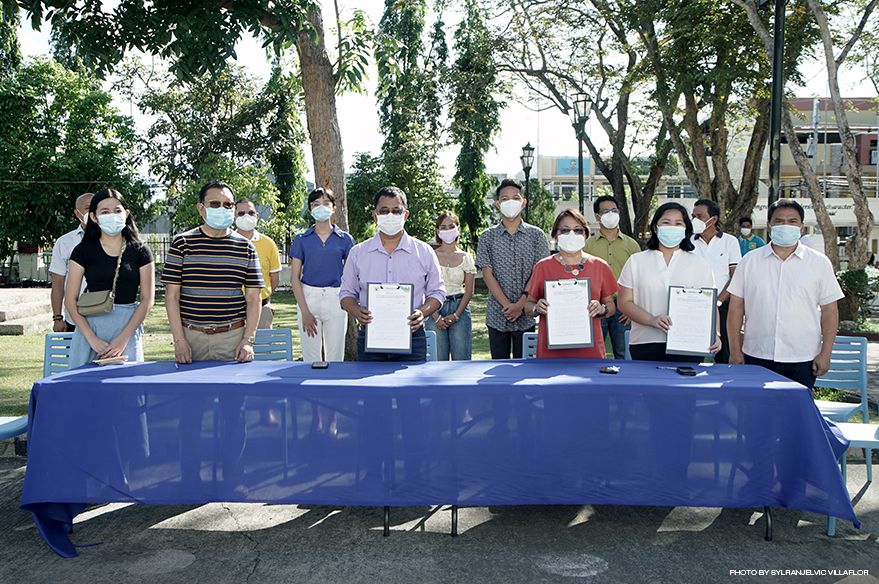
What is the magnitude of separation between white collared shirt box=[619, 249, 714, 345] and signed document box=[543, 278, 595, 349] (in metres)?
0.60

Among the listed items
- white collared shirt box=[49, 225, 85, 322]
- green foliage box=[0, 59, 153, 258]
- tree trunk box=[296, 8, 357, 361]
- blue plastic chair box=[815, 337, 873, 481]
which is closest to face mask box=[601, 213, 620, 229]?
blue plastic chair box=[815, 337, 873, 481]

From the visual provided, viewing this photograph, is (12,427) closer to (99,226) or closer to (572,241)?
(99,226)

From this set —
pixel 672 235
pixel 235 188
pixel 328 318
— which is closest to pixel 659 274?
pixel 672 235

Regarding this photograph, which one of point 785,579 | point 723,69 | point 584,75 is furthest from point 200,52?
point 584,75

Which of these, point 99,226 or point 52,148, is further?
point 52,148

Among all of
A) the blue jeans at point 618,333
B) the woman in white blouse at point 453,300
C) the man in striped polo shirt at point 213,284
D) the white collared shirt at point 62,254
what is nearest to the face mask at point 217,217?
the man in striped polo shirt at point 213,284

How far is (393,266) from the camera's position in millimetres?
4609

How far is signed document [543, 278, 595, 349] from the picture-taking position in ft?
13.3

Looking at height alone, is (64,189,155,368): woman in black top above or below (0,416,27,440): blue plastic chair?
above

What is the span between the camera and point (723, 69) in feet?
42.5

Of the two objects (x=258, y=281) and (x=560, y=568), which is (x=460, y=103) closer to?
(x=258, y=281)

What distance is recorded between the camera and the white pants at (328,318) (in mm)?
6336

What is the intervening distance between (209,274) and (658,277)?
294 centimetres

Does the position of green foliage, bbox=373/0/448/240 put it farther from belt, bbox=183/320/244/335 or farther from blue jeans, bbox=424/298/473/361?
belt, bbox=183/320/244/335
